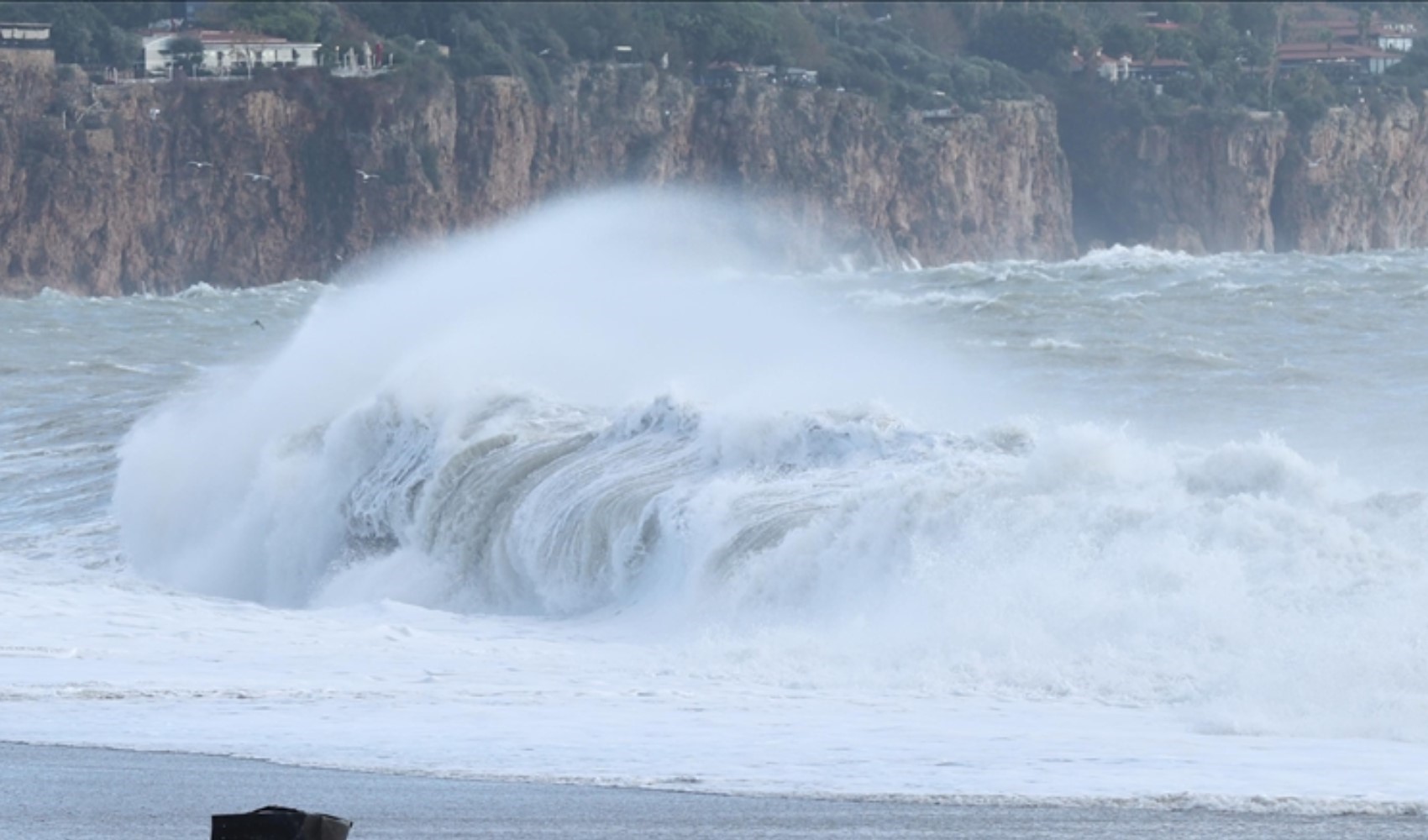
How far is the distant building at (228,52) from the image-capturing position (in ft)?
243

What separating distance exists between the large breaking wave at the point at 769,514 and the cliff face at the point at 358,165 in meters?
47.3

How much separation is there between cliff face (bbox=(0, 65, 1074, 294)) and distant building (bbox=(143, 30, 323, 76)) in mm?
1792

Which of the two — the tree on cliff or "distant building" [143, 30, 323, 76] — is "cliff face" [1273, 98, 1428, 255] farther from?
"distant building" [143, 30, 323, 76]

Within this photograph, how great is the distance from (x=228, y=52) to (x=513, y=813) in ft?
225

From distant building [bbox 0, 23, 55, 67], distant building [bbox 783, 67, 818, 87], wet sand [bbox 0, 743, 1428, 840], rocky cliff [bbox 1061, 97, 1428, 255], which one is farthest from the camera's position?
rocky cliff [bbox 1061, 97, 1428, 255]

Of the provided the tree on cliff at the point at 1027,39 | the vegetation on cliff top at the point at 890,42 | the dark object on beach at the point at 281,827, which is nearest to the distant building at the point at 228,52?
the vegetation on cliff top at the point at 890,42

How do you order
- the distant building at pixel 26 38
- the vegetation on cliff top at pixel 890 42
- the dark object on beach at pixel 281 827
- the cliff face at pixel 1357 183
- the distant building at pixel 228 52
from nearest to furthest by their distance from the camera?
the dark object on beach at pixel 281 827
the distant building at pixel 26 38
the distant building at pixel 228 52
the vegetation on cliff top at pixel 890 42
the cliff face at pixel 1357 183

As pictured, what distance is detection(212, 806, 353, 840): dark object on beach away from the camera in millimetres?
5898

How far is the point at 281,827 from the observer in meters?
5.99

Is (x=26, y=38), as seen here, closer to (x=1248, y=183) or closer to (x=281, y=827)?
(x=1248, y=183)

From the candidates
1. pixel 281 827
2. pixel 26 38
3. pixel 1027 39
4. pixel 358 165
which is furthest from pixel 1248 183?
pixel 281 827

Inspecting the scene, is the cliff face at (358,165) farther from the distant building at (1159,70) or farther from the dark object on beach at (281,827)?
the dark object on beach at (281,827)

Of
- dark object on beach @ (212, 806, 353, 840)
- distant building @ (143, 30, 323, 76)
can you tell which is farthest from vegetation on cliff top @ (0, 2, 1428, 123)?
dark object on beach @ (212, 806, 353, 840)

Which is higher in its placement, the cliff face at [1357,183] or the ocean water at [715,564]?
the ocean water at [715,564]
